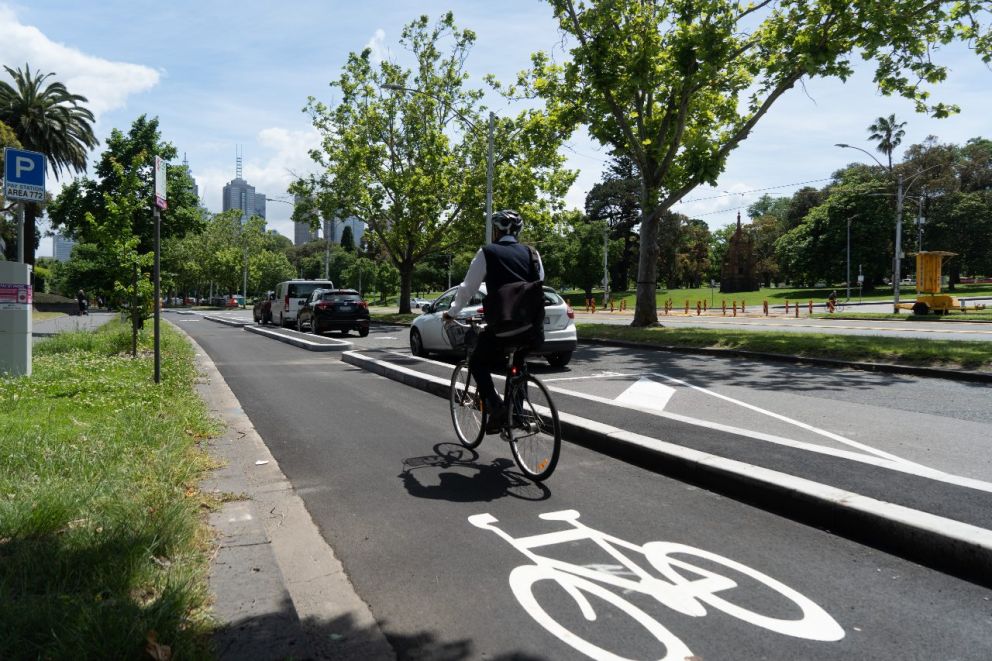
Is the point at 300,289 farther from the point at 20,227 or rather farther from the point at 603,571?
the point at 603,571

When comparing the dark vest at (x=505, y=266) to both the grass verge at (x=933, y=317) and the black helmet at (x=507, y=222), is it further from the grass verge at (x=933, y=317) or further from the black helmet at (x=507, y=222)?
the grass verge at (x=933, y=317)

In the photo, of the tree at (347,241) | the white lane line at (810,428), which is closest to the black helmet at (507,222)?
the white lane line at (810,428)

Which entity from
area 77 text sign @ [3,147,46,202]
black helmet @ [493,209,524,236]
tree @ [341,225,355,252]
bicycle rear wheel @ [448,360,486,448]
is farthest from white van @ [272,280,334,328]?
tree @ [341,225,355,252]

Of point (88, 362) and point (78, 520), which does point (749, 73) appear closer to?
point (88, 362)

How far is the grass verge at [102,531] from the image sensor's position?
2.48 metres

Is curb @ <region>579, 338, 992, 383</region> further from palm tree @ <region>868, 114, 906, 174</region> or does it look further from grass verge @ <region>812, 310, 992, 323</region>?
palm tree @ <region>868, 114, 906, 174</region>

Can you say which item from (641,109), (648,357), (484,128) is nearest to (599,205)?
(484,128)

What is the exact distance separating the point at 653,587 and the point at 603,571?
0.92 ft

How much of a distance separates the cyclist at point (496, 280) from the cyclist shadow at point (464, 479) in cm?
36

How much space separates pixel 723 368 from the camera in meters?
11.8

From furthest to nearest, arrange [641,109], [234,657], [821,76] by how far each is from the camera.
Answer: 1. [641,109]
2. [821,76]
3. [234,657]

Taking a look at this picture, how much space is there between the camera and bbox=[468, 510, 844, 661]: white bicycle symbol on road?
2822 mm

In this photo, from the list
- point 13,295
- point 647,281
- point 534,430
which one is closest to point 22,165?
point 13,295

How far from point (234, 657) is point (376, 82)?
1317 inches
